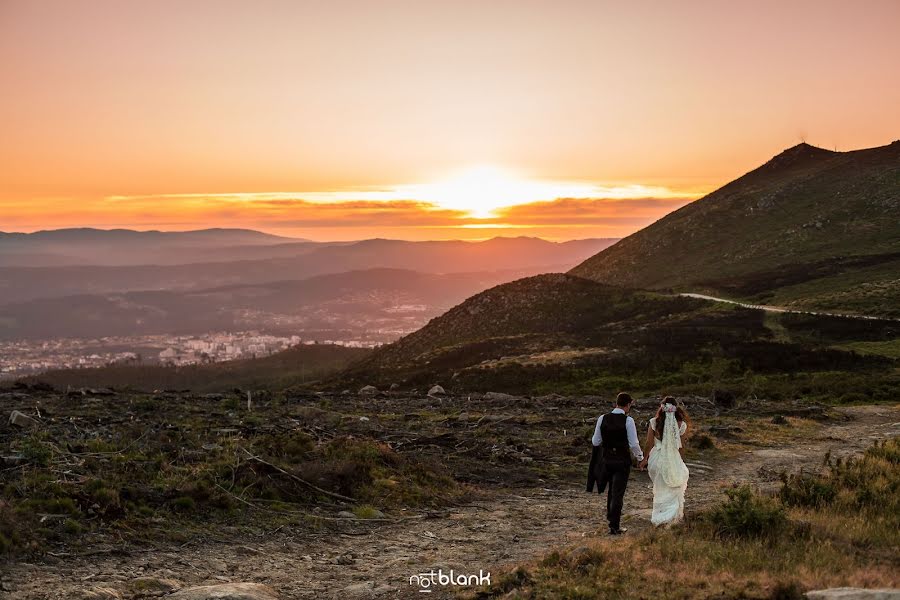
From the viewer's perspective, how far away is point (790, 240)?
133m

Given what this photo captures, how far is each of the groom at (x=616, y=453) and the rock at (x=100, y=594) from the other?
8154 mm

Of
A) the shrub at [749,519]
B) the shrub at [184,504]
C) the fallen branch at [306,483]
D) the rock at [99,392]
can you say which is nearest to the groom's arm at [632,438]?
the shrub at [749,519]

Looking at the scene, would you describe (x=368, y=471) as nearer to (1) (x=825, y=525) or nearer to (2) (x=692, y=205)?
(1) (x=825, y=525)

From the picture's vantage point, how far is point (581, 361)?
53.4m

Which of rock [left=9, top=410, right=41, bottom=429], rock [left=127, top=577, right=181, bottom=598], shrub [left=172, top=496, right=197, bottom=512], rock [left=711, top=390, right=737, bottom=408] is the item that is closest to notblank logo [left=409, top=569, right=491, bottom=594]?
rock [left=127, top=577, right=181, bottom=598]

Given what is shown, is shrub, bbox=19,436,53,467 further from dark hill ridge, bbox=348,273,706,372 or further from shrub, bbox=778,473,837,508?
dark hill ridge, bbox=348,273,706,372

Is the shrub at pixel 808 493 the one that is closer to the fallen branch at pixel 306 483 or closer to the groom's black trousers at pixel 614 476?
the groom's black trousers at pixel 614 476

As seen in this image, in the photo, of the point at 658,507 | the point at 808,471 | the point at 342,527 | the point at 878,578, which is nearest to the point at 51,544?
the point at 342,527

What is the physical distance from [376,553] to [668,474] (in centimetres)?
548

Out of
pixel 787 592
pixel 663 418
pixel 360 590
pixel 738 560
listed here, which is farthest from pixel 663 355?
pixel 360 590

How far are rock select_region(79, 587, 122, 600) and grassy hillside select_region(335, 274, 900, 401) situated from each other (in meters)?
30.8

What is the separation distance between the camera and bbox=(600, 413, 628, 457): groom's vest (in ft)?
42.7

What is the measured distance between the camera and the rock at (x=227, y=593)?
30.8 feet

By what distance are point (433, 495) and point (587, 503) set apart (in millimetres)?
3607
